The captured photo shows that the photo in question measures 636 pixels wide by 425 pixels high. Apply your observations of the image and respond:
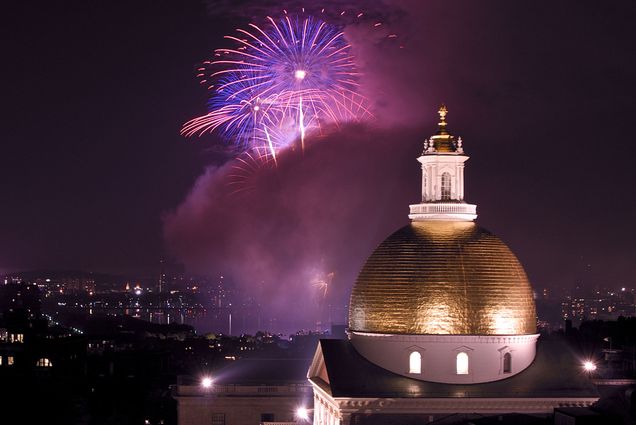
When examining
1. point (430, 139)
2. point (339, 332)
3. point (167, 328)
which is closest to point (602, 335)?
point (339, 332)

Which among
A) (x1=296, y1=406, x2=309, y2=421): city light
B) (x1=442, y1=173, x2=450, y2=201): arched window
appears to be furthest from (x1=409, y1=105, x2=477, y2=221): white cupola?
(x1=296, y1=406, x2=309, y2=421): city light

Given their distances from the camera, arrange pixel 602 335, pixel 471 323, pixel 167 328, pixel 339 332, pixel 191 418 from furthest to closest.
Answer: pixel 167 328, pixel 602 335, pixel 339 332, pixel 191 418, pixel 471 323

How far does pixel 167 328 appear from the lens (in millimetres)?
192250

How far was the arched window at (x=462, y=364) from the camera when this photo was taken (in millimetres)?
55312

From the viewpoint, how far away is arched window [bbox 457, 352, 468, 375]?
5531 cm

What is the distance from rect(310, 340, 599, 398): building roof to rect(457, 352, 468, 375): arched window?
502 millimetres

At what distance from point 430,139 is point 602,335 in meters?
63.2

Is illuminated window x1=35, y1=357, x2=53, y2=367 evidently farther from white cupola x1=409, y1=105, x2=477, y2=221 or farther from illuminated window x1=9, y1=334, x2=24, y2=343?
white cupola x1=409, y1=105, x2=477, y2=221

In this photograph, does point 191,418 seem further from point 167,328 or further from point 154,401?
point 167,328

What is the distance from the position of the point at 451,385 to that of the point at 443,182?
26.0 ft

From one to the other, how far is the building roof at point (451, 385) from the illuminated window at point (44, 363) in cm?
7110

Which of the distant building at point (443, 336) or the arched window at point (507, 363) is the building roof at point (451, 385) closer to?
the distant building at point (443, 336)

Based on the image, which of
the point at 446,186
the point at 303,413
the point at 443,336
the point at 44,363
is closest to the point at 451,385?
the point at 443,336

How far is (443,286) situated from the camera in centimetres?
5559
